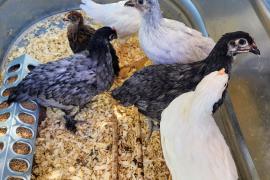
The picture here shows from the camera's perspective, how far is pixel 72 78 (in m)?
1.65

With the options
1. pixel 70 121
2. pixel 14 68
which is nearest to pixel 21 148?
pixel 70 121

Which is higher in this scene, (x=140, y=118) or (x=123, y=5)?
(x=123, y=5)

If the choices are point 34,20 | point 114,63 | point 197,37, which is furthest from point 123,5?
point 34,20

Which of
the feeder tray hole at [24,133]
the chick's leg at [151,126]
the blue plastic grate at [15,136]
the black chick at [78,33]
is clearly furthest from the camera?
the black chick at [78,33]

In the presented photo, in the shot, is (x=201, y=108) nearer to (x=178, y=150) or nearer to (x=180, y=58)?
(x=178, y=150)

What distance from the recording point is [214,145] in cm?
136

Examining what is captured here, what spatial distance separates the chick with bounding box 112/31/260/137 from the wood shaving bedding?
Result: 0.21 m

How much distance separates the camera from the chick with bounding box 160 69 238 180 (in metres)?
1.31

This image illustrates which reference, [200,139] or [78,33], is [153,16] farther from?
[200,139]

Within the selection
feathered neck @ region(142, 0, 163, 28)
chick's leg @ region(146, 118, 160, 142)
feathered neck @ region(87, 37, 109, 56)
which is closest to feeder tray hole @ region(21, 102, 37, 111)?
feathered neck @ region(87, 37, 109, 56)

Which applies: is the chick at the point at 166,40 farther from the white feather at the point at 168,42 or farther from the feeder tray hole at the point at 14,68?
the feeder tray hole at the point at 14,68

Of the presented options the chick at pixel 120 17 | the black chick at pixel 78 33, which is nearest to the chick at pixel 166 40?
the chick at pixel 120 17

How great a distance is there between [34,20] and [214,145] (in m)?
1.47

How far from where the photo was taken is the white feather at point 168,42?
5.58 feet
